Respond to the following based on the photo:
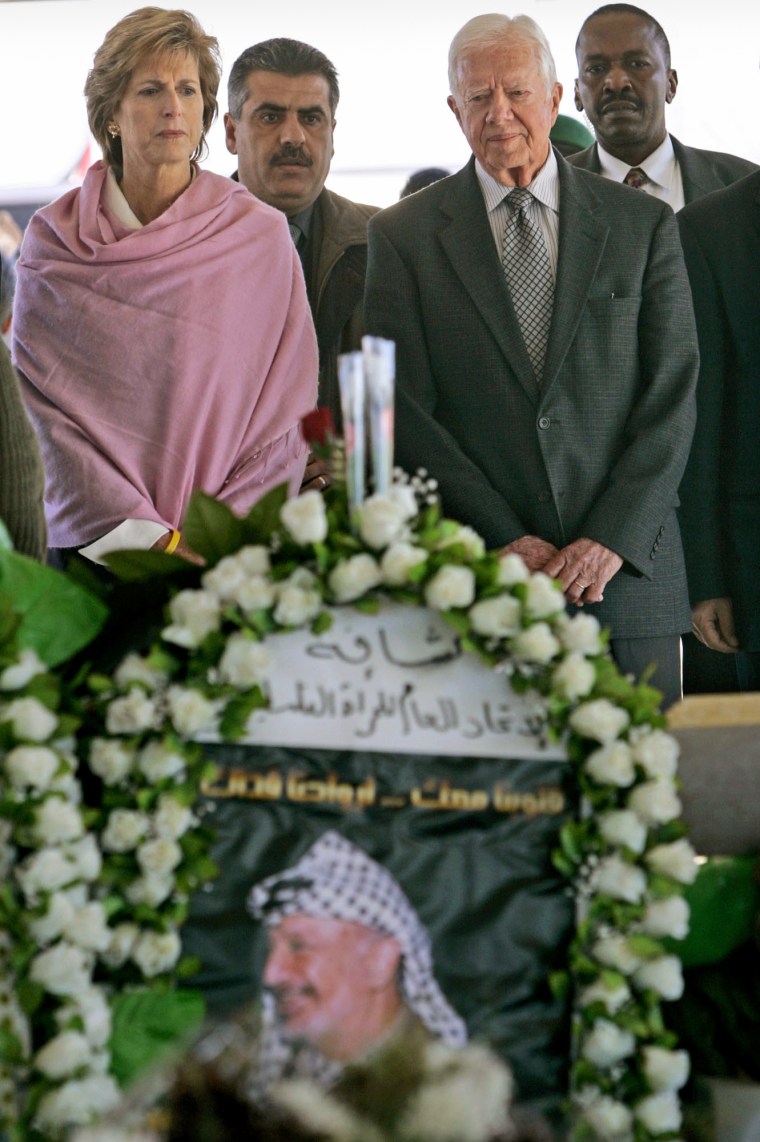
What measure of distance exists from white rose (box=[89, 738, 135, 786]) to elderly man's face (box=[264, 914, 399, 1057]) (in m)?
0.21

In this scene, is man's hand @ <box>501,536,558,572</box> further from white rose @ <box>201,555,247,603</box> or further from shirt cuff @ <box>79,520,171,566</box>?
white rose @ <box>201,555,247,603</box>

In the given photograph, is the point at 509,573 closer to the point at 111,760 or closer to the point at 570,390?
the point at 111,760

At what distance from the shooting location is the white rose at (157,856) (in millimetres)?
1342

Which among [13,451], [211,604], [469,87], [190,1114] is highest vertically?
[469,87]

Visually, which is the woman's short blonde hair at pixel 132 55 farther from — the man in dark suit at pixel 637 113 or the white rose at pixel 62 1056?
the white rose at pixel 62 1056

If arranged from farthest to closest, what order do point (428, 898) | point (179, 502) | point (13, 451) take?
point (179, 502) → point (13, 451) → point (428, 898)

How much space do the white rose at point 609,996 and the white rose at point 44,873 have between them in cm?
51

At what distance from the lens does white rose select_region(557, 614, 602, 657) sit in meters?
1.38

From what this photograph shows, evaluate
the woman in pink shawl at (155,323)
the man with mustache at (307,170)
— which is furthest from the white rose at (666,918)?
the man with mustache at (307,170)

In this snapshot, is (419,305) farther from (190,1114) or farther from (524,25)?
(190,1114)

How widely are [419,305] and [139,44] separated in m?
0.70

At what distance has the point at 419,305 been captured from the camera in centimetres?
254

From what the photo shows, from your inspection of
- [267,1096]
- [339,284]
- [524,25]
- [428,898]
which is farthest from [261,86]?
[267,1096]

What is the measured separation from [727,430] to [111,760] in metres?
1.71
